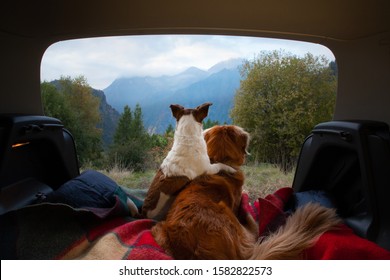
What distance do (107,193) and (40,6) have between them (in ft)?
2.93

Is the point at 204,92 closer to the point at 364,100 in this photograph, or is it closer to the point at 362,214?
the point at 364,100

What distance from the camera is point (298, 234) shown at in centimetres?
99

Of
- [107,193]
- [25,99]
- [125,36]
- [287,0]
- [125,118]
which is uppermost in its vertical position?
[287,0]

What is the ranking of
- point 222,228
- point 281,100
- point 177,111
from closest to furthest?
point 222,228, point 177,111, point 281,100

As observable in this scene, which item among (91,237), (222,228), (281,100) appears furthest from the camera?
(281,100)

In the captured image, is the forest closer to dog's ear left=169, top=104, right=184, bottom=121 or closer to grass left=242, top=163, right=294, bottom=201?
grass left=242, top=163, right=294, bottom=201

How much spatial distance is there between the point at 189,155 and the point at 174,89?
0.54 m

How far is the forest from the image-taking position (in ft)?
5.33

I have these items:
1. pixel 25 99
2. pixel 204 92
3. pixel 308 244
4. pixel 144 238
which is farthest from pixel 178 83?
pixel 308 244

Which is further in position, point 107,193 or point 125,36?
point 125,36

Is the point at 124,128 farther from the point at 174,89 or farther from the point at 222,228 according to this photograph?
the point at 222,228

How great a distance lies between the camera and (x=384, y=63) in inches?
53.0

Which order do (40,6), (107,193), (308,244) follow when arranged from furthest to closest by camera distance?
Result: (107,193) → (40,6) → (308,244)

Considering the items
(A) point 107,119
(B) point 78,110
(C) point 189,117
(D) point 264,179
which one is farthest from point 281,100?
(B) point 78,110
